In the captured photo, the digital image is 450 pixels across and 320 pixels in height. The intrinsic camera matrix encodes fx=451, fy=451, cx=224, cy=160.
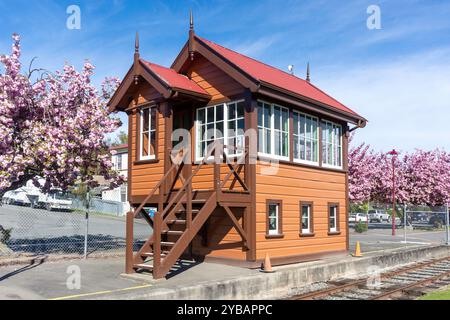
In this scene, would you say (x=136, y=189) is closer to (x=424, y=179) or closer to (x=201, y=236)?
(x=201, y=236)

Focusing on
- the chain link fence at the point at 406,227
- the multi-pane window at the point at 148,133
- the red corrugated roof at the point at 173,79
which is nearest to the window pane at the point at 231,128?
the red corrugated roof at the point at 173,79

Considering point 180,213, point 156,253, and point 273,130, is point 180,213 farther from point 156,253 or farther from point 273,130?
point 273,130

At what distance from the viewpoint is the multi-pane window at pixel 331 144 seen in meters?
16.2

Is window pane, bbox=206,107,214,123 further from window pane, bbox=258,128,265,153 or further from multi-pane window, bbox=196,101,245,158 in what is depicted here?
window pane, bbox=258,128,265,153

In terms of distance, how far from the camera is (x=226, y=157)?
1238 centimetres

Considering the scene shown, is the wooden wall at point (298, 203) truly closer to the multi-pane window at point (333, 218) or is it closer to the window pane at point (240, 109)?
the multi-pane window at point (333, 218)

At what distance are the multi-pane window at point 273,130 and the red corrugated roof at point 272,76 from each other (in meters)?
0.76

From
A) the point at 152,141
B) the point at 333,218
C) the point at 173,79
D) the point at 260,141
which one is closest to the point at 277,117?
the point at 260,141

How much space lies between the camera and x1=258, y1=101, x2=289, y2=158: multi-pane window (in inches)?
518
